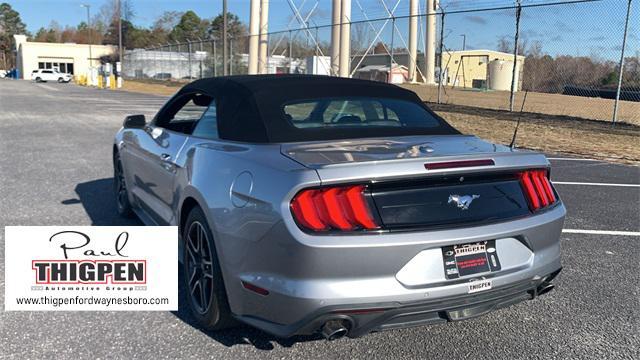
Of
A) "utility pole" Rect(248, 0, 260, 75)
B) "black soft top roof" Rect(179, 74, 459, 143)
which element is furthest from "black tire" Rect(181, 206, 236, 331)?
"utility pole" Rect(248, 0, 260, 75)

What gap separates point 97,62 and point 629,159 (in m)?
85.4

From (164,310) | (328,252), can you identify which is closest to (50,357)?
(164,310)

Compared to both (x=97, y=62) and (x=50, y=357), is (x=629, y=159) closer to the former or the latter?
(x=50, y=357)

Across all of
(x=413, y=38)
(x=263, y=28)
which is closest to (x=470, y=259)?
(x=413, y=38)

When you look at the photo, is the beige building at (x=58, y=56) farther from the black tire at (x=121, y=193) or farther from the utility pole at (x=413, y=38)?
the black tire at (x=121, y=193)

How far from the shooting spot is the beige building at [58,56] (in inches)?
3182

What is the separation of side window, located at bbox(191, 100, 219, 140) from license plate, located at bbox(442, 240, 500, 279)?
164 cm

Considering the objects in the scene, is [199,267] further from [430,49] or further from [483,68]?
[483,68]

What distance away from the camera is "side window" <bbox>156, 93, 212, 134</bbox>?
436cm

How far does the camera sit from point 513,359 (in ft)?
9.91

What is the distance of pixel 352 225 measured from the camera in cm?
255

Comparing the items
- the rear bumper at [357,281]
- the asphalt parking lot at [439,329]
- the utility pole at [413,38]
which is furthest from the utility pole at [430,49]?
the rear bumper at [357,281]

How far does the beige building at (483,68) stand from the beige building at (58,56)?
60186mm

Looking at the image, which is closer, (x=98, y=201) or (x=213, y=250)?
(x=213, y=250)
